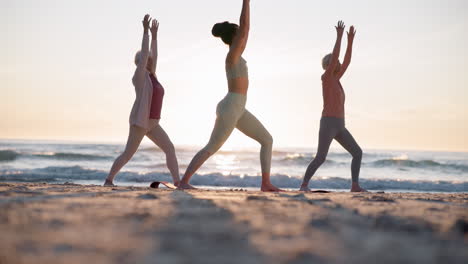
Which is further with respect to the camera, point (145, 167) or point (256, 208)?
point (145, 167)

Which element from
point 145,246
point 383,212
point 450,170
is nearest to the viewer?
point 145,246

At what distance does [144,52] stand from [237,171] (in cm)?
1628

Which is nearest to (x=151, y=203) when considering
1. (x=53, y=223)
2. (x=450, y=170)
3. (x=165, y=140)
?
(x=53, y=223)

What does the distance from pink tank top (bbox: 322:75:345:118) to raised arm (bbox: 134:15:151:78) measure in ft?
7.90

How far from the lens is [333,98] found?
629 cm

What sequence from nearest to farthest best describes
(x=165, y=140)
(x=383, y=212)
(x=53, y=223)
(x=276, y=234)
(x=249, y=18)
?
(x=276, y=234) → (x=53, y=223) → (x=383, y=212) → (x=249, y=18) → (x=165, y=140)

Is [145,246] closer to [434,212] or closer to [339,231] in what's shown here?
[339,231]

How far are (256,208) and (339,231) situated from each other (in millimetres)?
877

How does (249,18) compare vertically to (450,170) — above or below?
above

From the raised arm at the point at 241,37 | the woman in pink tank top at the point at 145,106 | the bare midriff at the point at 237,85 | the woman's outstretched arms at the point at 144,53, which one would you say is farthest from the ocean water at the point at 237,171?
the raised arm at the point at 241,37

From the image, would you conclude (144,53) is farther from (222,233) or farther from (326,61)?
(222,233)

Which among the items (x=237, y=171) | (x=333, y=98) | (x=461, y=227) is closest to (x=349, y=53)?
(x=333, y=98)

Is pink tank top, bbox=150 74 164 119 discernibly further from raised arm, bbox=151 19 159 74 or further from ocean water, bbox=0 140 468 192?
ocean water, bbox=0 140 468 192

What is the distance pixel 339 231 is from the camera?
205 cm
